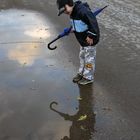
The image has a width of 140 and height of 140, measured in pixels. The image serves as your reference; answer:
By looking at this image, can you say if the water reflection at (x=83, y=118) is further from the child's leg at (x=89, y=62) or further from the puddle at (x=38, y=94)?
the child's leg at (x=89, y=62)

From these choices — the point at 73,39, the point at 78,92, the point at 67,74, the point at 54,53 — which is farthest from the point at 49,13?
the point at 78,92

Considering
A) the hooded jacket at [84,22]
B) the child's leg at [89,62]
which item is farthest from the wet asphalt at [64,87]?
the hooded jacket at [84,22]

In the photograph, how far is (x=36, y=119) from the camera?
4750 millimetres

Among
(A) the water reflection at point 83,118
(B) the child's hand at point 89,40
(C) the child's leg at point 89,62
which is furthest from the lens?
(C) the child's leg at point 89,62

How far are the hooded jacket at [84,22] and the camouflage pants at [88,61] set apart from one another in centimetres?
17

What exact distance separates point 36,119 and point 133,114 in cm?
124

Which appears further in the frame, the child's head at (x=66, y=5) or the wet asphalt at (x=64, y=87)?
the child's head at (x=66, y=5)

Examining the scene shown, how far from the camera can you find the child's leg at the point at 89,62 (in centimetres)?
553

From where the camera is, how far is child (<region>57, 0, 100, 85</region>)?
5211 millimetres

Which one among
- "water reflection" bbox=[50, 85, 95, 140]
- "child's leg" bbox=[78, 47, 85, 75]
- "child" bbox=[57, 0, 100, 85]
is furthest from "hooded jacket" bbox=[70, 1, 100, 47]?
"water reflection" bbox=[50, 85, 95, 140]

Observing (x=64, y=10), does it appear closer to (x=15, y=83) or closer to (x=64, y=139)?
(x=15, y=83)

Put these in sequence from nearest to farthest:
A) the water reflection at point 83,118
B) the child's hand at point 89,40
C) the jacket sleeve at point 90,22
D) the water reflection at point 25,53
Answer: the water reflection at point 83,118 < the jacket sleeve at point 90,22 < the child's hand at point 89,40 < the water reflection at point 25,53

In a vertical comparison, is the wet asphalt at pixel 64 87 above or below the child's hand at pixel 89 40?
below

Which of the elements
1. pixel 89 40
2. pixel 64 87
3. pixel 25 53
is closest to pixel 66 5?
pixel 89 40
